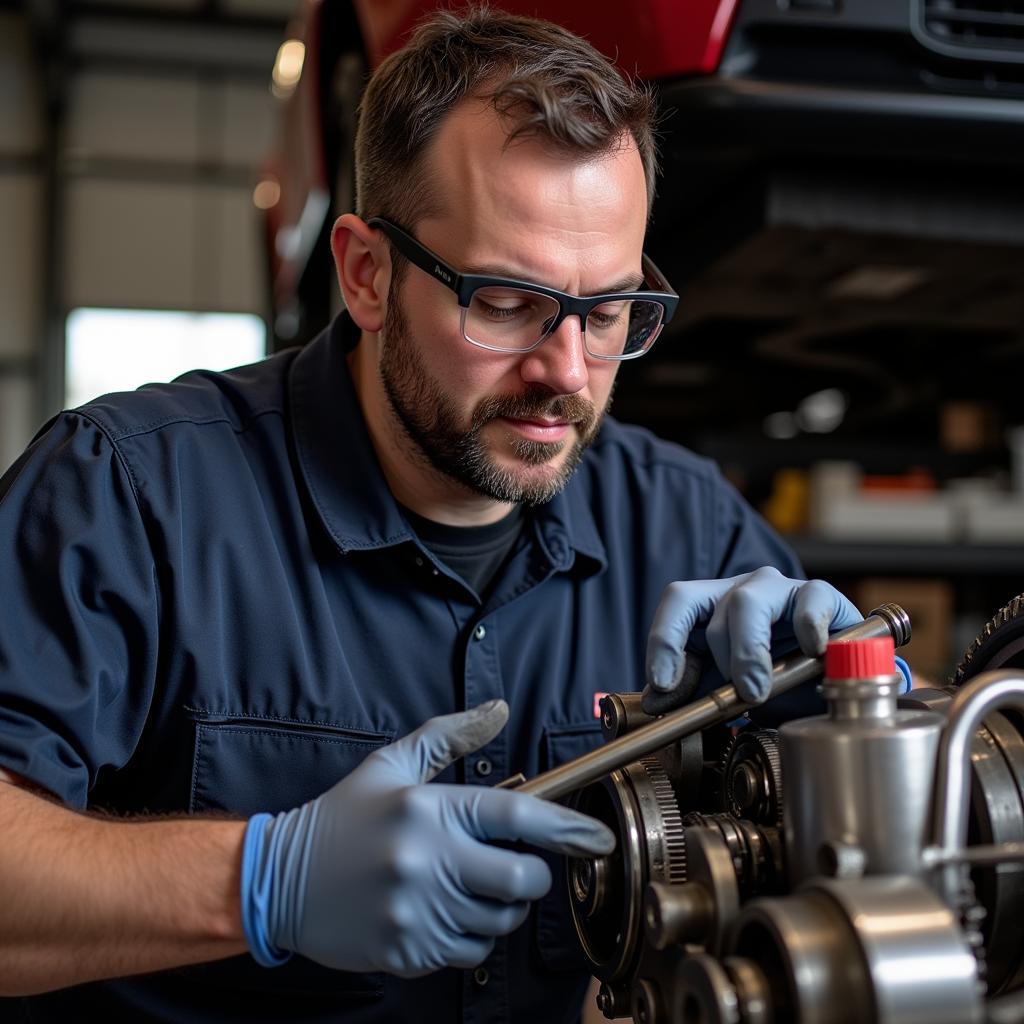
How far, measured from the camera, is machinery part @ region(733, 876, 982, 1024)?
572mm

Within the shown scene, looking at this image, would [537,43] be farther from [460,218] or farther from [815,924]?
[815,924]

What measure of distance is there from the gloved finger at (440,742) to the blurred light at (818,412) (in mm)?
2073

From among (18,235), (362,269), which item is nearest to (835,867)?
(362,269)

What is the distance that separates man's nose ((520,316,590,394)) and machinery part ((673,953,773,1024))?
600 millimetres

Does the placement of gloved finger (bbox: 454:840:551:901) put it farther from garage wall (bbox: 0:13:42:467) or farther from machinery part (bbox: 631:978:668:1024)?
garage wall (bbox: 0:13:42:467)

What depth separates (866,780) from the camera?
25.9 inches

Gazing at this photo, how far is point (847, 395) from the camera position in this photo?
3238 millimetres

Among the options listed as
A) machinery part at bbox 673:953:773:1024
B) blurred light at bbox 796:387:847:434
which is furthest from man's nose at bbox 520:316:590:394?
blurred light at bbox 796:387:847:434

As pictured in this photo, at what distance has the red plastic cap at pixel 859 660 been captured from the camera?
70cm

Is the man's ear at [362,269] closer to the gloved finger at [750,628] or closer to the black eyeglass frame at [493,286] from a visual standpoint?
the black eyeglass frame at [493,286]

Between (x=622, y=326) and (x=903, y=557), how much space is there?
1419 mm

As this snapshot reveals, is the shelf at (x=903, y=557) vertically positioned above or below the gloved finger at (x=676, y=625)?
below

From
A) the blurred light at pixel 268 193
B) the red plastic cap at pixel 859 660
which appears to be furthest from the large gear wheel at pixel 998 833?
the blurred light at pixel 268 193

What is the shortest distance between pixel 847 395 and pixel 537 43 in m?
2.23
